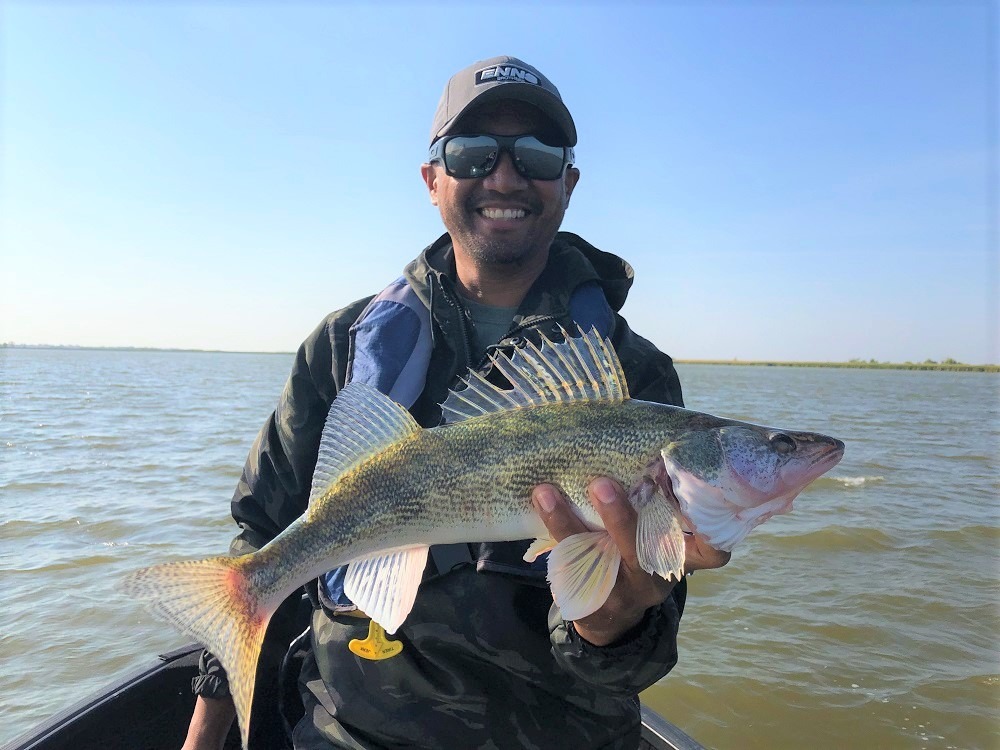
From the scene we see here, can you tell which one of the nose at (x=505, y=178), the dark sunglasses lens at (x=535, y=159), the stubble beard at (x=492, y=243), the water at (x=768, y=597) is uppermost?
the dark sunglasses lens at (x=535, y=159)

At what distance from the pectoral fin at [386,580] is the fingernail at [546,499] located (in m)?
0.52

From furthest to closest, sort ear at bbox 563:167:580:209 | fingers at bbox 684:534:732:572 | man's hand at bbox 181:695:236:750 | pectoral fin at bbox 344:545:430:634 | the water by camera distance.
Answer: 1. the water
2. ear at bbox 563:167:580:209
3. man's hand at bbox 181:695:236:750
4. pectoral fin at bbox 344:545:430:634
5. fingers at bbox 684:534:732:572

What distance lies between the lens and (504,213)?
141 inches

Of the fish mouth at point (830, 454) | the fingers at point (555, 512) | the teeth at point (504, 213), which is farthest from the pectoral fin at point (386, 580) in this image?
the teeth at point (504, 213)

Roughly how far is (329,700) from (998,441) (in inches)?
951

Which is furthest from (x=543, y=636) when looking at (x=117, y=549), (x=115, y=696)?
(x=117, y=549)

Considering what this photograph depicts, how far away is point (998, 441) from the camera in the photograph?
20.4 metres

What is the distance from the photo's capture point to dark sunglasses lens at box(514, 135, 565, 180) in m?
3.56

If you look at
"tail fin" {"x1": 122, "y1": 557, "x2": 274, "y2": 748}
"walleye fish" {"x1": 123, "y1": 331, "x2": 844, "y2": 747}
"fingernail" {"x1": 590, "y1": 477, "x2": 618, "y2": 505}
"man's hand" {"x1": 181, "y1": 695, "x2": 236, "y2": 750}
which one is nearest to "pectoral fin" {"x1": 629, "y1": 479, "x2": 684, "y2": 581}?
"walleye fish" {"x1": 123, "y1": 331, "x2": 844, "y2": 747}

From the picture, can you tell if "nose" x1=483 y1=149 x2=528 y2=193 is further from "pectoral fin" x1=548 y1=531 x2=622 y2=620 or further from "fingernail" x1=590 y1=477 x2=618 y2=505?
"pectoral fin" x1=548 y1=531 x2=622 y2=620

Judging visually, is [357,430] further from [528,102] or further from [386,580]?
[528,102]

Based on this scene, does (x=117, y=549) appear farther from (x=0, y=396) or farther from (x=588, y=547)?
(x=0, y=396)

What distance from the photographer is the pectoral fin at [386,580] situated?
2.53 m

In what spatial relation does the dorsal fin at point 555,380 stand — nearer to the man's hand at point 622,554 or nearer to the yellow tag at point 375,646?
the man's hand at point 622,554
